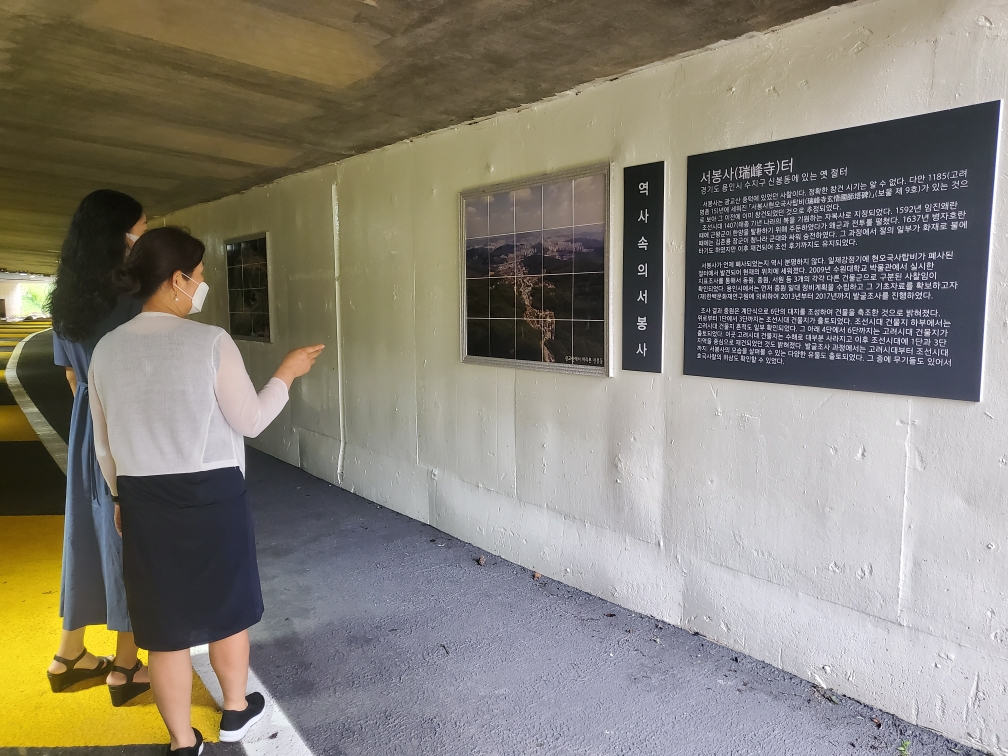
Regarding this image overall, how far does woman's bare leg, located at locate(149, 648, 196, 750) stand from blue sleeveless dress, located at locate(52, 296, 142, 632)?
0.43 m

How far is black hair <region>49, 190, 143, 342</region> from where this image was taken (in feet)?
7.13

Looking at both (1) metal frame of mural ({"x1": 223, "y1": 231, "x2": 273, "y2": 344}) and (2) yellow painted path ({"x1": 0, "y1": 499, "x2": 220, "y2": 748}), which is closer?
(2) yellow painted path ({"x1": 0, "y1": 499, "x2": 220, "y2": 748})

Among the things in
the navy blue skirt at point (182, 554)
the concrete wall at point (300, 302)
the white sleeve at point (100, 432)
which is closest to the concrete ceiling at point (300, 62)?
the concrete wall at point (300, 302)

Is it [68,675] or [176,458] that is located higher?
[176,458]

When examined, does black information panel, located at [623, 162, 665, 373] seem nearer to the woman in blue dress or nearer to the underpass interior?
the underpass interior

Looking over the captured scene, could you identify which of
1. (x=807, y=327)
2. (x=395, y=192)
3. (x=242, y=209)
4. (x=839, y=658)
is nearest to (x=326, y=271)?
(x=395, y=192)

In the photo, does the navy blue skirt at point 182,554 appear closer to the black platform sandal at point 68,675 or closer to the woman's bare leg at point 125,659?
the woman's bare leg at point 125,659

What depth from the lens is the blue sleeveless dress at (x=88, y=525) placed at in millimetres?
2262

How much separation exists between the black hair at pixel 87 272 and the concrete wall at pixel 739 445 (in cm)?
213

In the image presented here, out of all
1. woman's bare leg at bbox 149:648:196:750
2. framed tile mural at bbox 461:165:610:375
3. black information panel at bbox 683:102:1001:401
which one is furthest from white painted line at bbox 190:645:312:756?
black information panel at bbox 683:102:1001:401

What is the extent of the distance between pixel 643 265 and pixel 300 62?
187 centimetres

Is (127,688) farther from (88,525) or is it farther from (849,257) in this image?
(849,257)

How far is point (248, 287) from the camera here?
6559mm

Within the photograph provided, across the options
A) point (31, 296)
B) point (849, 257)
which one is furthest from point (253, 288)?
point (31, 296)
